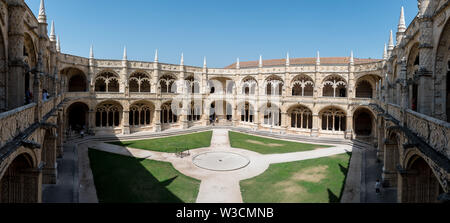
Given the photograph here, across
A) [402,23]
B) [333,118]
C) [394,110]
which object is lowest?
[333,118]

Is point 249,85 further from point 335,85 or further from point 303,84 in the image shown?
point 335,85

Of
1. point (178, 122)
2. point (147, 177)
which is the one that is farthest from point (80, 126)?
point (147, 177)

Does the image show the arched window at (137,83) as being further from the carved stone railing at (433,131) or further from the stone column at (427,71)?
the carved stone railing at (433,131)

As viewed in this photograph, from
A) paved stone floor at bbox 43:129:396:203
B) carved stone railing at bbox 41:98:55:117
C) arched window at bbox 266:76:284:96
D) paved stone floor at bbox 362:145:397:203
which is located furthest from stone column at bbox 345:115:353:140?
carved stone railing at bbox 41:98:55:117

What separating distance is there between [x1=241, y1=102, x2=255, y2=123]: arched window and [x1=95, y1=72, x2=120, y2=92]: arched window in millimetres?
18836

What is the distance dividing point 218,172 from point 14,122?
12.5 m

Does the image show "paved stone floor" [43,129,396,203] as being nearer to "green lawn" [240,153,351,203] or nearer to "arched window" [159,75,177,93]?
"green lawn" [240,153,351,203]

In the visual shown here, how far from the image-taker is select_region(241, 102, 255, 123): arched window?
3832cm

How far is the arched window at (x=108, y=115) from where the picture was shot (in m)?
31.7

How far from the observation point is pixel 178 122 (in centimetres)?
3722

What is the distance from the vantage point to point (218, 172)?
17.9 m

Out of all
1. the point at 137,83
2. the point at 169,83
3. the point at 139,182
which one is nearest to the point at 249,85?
the point at 169,83

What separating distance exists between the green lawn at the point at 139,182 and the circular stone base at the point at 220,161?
96.1 inches
